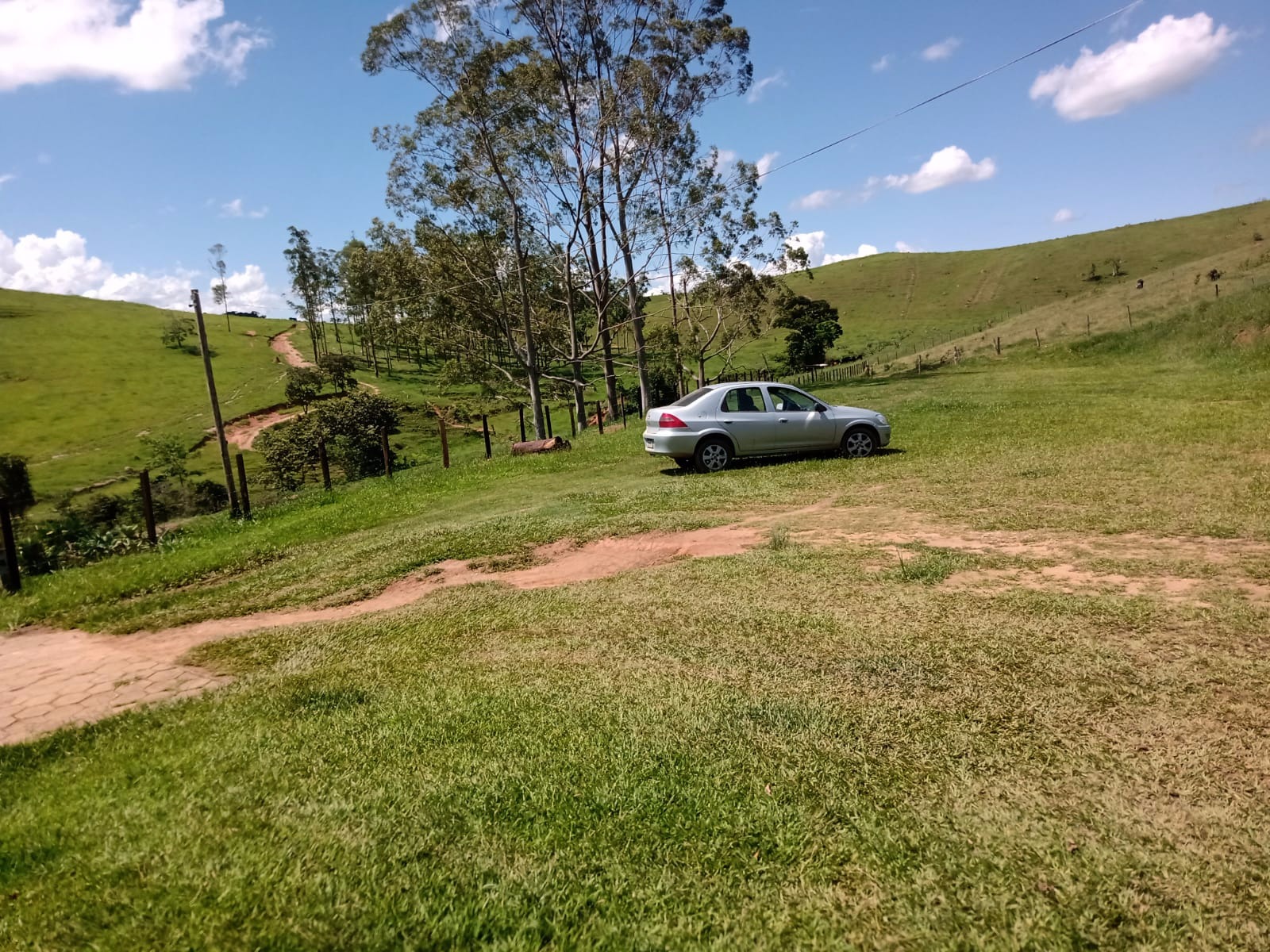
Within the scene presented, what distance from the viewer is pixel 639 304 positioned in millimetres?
31828

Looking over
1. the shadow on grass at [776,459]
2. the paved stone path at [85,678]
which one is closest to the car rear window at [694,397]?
the shadow on grass at [776,459]

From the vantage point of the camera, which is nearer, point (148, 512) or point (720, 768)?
point (720, 768)

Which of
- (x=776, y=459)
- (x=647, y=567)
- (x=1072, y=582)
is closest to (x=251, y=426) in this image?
(x=776, y=459)

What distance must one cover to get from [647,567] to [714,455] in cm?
605

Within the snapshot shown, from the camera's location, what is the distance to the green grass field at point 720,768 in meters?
2.37

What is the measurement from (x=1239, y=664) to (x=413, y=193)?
28488 mm

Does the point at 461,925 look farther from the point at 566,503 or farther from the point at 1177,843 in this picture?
the point at 566,503

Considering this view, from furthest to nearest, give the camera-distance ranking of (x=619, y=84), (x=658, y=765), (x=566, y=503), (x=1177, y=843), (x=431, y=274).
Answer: (x=431, y=274), (x=619, y=84), (x=566, y=503), (x=658, y=765), (x=1177, y=843)

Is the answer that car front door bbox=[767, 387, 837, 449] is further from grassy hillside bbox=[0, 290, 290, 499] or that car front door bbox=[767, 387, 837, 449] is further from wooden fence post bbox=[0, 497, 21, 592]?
grassy hillside bbox=[0, 290, 290, 499]

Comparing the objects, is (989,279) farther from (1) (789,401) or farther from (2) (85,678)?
(2) (85,678)

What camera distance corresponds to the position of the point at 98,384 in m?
63.4

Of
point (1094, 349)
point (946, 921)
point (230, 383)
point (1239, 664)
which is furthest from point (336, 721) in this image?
point (230, 383)

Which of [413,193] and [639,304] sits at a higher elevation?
[413,193]

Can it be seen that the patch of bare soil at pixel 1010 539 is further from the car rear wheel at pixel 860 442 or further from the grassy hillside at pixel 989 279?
the grassy hillside at pixel 989 279
